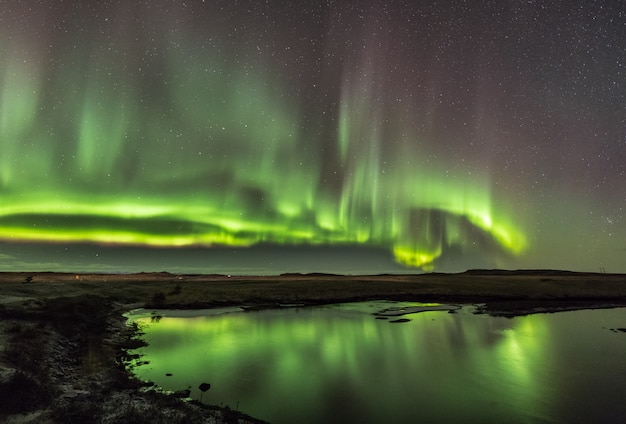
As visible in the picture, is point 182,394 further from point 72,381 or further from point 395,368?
point 395,368

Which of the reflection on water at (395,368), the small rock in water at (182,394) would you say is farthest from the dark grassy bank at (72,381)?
the reflection on water at (395,368)

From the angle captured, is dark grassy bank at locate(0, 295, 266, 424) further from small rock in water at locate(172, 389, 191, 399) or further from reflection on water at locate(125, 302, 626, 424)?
reflection on water at locate(125, 302, 626, 424)

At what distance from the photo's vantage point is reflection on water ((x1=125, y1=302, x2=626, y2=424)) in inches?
798

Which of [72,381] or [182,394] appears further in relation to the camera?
[72,381]

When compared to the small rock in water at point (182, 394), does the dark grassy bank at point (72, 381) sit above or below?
above

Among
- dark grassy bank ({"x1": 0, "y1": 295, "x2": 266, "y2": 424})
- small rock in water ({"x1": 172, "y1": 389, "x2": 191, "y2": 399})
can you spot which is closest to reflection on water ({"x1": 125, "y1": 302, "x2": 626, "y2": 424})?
small rock in water ({"x1": 172, "y1": 389, "x2": 191, "y2": 399})

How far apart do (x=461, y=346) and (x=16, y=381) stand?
34152mm

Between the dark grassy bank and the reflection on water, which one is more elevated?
the dark grassy bank

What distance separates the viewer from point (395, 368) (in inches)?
1157

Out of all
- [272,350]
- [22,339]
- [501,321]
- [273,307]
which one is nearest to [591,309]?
[501,321]

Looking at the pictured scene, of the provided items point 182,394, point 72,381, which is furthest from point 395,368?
point 72,381

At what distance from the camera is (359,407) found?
20.6 metres

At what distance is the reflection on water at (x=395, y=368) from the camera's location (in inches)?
798

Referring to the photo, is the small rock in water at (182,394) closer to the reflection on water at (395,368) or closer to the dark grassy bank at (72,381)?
the dark grassy bank at (72,381)
